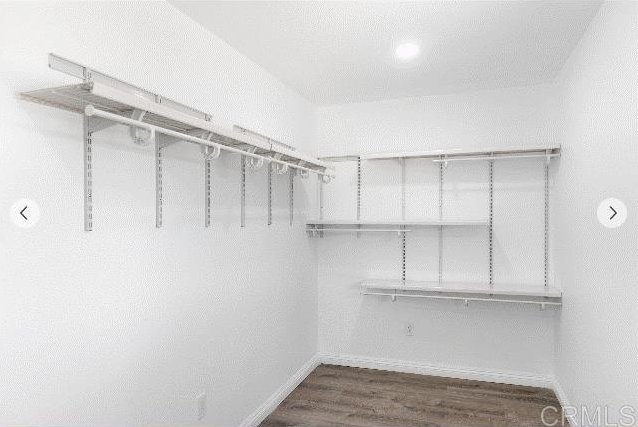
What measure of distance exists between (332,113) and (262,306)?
6.78ft

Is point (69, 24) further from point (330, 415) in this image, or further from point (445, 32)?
point (330, 415)

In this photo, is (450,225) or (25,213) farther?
(450,225)

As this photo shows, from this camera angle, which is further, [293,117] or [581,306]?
[293,117]

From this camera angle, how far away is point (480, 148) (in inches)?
141

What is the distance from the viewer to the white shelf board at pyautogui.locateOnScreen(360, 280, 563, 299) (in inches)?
135

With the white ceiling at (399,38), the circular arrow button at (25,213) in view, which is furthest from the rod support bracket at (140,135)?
the white ceiling at (399,38)

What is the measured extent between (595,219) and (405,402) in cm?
194

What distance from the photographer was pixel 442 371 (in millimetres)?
3959

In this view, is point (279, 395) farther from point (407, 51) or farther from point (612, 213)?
point (407, 51)

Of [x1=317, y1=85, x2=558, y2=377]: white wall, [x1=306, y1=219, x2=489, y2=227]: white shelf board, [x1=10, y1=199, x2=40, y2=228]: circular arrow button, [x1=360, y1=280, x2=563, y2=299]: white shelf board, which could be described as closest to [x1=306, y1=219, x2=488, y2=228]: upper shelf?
[x1=306, y1=219, x2=489, y2=227]: white shelf board

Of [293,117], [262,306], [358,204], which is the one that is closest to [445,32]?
[293,117]

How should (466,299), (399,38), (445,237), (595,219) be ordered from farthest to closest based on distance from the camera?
1. (445,237)
2. (466,299)
3. (399,38)
4. (595,219)
